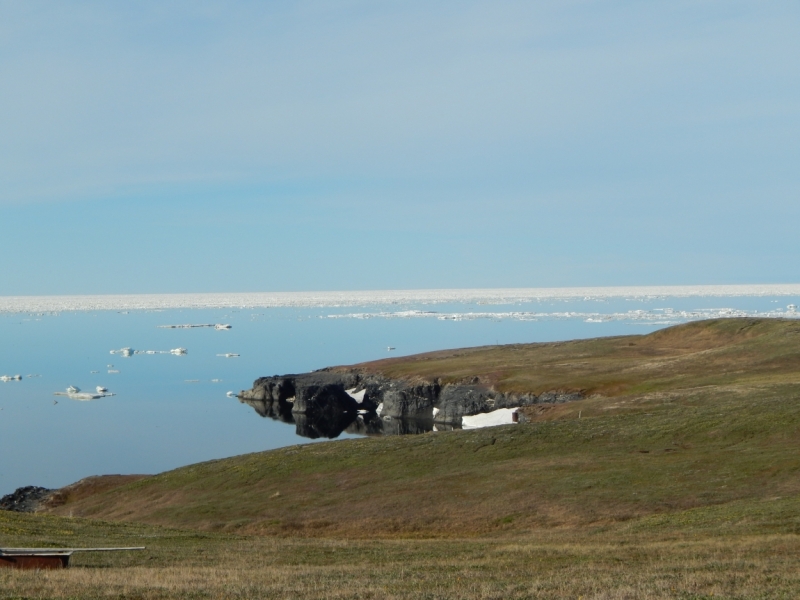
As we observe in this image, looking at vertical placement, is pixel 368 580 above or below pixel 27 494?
above

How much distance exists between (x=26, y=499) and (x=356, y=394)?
168 feet

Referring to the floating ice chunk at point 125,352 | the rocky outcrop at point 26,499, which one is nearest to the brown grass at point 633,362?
the rocky outcrop at point 26,499

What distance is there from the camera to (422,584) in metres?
17.7

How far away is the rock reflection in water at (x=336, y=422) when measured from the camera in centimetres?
8294

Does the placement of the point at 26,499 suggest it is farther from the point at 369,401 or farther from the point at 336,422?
the point at 369,401

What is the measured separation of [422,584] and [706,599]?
5652mm

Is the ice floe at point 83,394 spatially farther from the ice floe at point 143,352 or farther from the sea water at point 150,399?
the ice floe at point 143,352

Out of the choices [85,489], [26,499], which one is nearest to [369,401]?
[85,489]

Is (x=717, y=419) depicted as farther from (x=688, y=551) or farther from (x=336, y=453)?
(x=688, y=551)

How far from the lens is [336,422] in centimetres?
9112

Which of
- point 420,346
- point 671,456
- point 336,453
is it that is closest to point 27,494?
point 336,453

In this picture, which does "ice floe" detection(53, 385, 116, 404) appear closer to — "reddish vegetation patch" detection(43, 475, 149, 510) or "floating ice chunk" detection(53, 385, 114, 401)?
"floating ice chunk" detection(53, 385, 114, 401)

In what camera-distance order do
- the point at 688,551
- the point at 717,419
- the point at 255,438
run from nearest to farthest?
the point at 688,551 → the point at 717,419 → the point at 255,438

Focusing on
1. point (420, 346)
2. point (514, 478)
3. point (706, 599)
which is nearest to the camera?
point (706, 599)
